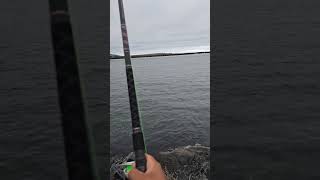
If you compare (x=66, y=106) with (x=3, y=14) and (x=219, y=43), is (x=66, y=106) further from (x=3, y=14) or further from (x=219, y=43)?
(x=3, y=14)

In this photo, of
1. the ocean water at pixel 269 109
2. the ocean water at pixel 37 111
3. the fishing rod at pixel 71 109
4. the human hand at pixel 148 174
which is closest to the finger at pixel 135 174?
the human hand at pixel 148 174

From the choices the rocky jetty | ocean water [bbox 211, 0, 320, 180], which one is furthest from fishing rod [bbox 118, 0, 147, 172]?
ocean water [bbox 211, 0, 320, 180]

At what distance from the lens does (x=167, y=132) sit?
83.0ft

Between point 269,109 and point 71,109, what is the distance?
76.1ft

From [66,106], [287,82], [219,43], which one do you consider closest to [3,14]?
[219,43]

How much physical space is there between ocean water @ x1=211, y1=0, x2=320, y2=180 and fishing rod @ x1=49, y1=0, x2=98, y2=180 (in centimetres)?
1329

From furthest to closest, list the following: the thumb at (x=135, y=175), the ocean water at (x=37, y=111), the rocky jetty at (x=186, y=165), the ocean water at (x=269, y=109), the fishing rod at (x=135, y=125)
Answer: the ocean water at (x=37, y=111), the ocean water at (x=269, y=109), the rocky jetty at (x=186, y=165), the fishing rod at (x=135, y=125), the thumb at (x=135, y=175)

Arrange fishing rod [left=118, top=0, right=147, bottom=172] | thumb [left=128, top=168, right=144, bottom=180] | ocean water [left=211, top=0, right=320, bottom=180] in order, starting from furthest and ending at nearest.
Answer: ocean water [left=211, top=0, right=320, bottom=180] < fishing rod [left=118, top=0, right=147, bottom=172] < thumb [left=128, top=168, right=144, bottom=180]

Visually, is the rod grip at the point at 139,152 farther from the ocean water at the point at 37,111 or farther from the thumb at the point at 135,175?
the ocean water at the point at 37,111

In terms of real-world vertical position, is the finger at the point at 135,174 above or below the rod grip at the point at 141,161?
below

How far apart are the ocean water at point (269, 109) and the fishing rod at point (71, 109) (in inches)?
523

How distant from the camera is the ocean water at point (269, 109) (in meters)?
15.6

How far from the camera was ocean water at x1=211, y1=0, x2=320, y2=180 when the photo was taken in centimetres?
1561

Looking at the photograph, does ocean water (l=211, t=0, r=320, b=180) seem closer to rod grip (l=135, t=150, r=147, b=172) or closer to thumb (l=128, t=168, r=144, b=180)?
rod grip (l=135, t=150, r=147, b=172)
